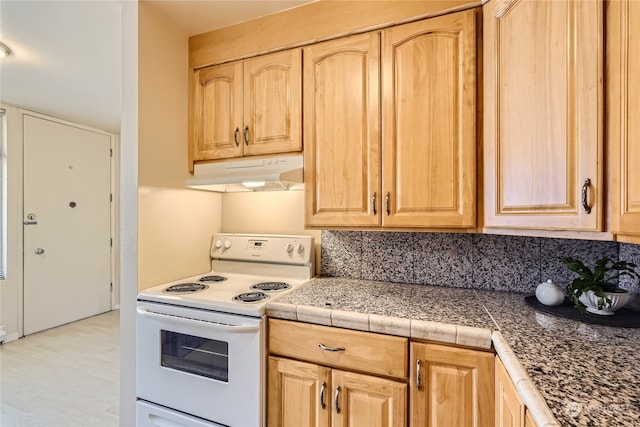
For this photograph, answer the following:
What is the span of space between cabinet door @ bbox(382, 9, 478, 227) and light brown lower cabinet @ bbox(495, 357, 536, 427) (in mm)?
599

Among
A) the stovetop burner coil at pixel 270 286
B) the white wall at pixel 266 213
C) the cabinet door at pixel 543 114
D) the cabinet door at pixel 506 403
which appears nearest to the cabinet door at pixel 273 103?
the white wall at pixel 266 213

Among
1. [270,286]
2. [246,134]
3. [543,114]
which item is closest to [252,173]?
[246,134]

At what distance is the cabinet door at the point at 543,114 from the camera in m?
0.97

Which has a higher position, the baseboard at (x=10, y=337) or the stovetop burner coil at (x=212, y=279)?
the stovetop burner coil at (x=212, y=279)

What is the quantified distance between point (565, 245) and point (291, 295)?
1.30 meters

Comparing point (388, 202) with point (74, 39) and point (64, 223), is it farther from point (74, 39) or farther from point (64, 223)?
point (64, 223)

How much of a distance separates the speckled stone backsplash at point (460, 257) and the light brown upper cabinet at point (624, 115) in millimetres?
638

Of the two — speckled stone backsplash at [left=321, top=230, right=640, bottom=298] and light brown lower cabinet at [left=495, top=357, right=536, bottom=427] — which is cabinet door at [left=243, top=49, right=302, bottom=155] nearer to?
speckled stone backsplash at [left=321, top=230, right=640, bottom=298]

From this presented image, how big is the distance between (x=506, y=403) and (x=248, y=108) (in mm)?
1692

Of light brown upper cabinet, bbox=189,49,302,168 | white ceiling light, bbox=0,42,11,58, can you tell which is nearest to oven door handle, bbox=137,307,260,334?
light brown upper cabinet, bbox=189,49,302,168

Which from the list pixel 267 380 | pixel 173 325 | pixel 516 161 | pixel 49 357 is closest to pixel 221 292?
pixel 173 325

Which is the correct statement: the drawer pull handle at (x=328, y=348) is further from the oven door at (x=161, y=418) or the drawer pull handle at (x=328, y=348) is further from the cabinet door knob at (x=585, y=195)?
the cabinet door knob at (x=585, y=195)

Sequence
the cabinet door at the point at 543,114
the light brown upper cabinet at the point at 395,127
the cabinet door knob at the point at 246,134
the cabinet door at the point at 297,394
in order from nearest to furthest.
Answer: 1. the cabinet door at the point at 543,114
2. the cabinet door at the point at 297,394
3. the light brown upper cabinet at the point at 395,127
4. the cabinet door knob at the point at 246,134

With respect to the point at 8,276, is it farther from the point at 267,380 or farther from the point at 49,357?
the point at 267,380
